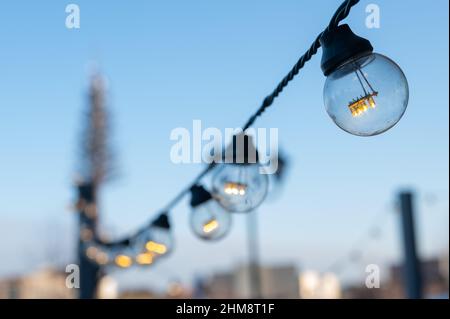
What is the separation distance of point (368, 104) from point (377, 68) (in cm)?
15

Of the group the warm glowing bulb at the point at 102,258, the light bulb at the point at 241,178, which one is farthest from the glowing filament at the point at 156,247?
the warm glowing bulb at the point at 102,258

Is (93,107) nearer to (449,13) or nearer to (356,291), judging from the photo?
(356,291)

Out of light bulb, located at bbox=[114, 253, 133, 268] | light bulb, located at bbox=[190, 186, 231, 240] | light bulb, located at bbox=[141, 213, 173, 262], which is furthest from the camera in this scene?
light bulb, located at bbox=[114, 253, 133, 268]

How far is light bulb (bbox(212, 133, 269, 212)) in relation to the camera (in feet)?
13.2

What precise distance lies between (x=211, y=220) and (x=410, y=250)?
729 centimetres

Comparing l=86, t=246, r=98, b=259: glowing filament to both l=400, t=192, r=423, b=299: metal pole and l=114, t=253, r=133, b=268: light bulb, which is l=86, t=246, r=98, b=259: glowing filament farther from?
l=400, t=192, r=423, b=299: metal pole

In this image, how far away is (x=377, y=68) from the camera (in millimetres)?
2480

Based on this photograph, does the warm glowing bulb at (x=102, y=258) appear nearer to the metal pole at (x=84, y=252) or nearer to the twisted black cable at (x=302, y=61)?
the metal pole at (x=84, y=252)

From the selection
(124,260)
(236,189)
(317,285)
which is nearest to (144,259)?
(124,260)

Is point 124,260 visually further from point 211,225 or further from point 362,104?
point 362,104

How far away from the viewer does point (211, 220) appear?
4.69m

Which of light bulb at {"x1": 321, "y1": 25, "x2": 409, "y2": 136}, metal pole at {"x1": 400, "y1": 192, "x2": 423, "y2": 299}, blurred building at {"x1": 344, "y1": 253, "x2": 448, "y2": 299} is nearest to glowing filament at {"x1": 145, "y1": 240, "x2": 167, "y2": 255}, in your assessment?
light bulb at {"x1": 321, "y1": 25, "x2": 409, "y2": 136}

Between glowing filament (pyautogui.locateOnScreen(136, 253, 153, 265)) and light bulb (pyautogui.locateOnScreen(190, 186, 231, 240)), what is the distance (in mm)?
2825
